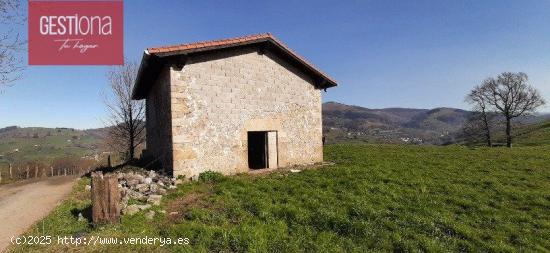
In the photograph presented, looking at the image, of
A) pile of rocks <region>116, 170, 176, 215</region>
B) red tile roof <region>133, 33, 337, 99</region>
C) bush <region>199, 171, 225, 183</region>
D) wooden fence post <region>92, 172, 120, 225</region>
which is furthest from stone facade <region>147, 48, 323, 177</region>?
wooden fence post <region>92, 172, 120, 225</region>

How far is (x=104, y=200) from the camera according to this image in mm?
7418

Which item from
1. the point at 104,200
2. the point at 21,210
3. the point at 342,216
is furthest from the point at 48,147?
the point at 342,216

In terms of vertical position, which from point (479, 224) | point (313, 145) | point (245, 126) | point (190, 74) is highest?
point (190, 74)

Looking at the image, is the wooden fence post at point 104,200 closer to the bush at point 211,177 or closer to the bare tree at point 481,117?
the bush at point 211,177

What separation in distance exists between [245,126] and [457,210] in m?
8.72

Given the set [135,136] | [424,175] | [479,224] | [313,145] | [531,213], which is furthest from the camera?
[135,136]

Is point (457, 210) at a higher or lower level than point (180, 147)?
lower

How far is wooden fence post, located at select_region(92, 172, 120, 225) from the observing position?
7.36m

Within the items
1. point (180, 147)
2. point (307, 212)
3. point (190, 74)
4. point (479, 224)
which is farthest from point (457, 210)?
point (190, 74)

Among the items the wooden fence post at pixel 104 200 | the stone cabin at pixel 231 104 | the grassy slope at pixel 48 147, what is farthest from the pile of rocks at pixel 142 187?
the grassy slope at pixel 48 147

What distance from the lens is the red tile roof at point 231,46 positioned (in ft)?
38.1

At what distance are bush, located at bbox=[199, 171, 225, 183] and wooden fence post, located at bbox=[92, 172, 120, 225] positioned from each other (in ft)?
16.5

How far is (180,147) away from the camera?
40.1 ft

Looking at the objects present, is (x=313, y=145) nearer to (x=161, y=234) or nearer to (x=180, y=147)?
(x=180, y=147)
